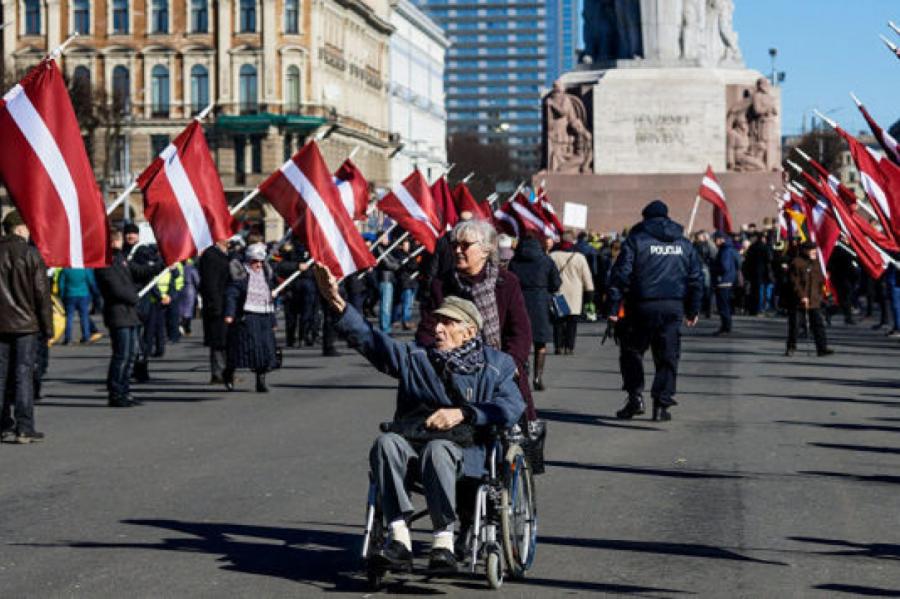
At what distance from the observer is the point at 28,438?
1503 cm

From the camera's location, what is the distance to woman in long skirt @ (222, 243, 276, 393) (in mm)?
19625

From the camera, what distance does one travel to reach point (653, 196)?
4828 centimetres

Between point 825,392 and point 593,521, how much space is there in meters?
9.80

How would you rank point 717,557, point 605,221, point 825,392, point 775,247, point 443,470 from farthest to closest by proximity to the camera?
point 605,221 → point 775,247 → point 825,392 → point 717,557 → point 443,470

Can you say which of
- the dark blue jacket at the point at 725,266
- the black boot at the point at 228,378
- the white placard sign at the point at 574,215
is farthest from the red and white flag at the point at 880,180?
the white placard sign at the point at 574,215

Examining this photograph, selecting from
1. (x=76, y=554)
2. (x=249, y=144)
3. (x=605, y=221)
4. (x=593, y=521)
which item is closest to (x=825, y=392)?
(x=593, y=521)

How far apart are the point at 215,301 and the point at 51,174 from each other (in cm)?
818

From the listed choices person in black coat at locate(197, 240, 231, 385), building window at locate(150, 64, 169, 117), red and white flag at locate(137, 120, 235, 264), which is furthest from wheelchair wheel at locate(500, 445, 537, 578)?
building window at locate(150, 64, 169, 117)

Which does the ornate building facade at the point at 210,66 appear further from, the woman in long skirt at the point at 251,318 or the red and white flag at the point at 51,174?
the red and white flag at the point at 51,174

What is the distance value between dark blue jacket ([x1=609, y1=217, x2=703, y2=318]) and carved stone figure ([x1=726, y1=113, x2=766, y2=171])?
1277 inches

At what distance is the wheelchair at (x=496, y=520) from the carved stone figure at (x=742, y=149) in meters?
40.8

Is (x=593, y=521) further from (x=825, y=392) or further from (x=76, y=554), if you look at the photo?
(x=825, y=392)

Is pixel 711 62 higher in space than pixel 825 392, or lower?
higher

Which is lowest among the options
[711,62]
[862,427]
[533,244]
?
[862,427]
